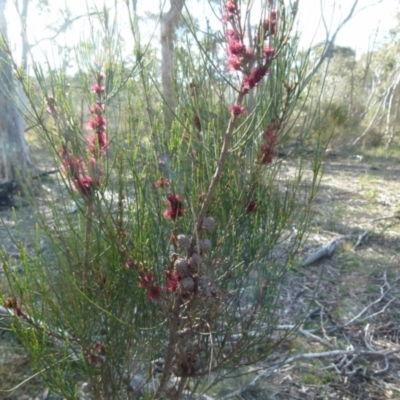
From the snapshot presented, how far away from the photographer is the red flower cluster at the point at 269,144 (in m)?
1.37

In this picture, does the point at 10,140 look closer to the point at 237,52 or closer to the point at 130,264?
the point at 130,264

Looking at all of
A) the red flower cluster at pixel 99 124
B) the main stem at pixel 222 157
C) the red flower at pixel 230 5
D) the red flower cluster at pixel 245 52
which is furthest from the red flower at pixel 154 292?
the red flower at pixel 230 5

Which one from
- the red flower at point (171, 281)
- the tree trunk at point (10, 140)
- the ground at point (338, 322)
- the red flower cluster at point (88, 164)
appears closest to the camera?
the red flower cluster at point (88, 164)

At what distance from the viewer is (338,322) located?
3.46m

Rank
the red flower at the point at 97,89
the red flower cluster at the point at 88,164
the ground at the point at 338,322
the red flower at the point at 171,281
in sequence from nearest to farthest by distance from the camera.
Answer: the red flower cluster at the point at 88,164 → the red flower at the point at 171,281 → the red flower at the point at 97,89 → the ground at the point at 338,322

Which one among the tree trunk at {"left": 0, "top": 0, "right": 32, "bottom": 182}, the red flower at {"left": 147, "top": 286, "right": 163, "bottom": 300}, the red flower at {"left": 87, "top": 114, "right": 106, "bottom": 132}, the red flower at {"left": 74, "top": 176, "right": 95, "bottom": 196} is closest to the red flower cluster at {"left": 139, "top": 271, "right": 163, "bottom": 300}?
the red flower at {"left": 147, "top": 286, "right": 163, "bottom": 300}

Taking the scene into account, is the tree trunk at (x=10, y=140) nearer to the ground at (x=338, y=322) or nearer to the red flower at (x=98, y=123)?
the ground at (x=338, y=322)

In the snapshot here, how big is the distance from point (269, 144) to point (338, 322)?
96.9 inches

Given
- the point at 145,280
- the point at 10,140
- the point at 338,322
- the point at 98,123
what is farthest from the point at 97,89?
the point at 10,140

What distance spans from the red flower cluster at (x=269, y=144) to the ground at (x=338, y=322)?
0.58 meters

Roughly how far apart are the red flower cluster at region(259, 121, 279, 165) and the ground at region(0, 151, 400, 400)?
58 cm

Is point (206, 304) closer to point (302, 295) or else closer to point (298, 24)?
point (298, 24)

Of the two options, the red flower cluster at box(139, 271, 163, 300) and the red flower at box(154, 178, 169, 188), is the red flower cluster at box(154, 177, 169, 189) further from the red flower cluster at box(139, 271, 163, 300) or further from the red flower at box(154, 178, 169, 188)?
the red flower cluster at box(139, 271, 163, 300)

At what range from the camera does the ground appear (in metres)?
2.57
